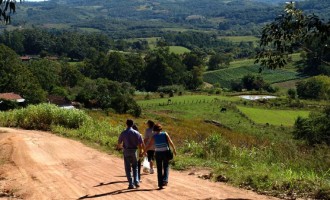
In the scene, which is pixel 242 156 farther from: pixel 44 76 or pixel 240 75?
pixel 240 75

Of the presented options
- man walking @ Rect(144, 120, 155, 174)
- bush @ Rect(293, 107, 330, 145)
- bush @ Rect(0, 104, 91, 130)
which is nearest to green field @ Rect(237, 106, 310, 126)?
bush @ Rect(293, 107, 330, 145)

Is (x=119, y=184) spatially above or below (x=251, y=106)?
above

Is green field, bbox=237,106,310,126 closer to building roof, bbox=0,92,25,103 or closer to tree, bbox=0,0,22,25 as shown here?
building roof, bbox=0,92,25,103

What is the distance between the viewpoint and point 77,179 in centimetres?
1266

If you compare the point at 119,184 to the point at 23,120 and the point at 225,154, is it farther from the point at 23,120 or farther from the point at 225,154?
the point at 23,120

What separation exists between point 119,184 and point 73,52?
141 m

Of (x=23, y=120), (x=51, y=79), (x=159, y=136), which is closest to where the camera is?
(x=159, y=136)

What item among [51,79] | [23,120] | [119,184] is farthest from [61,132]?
[51,79]

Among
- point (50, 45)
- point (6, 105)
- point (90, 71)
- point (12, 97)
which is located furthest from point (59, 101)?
point (50, 45)

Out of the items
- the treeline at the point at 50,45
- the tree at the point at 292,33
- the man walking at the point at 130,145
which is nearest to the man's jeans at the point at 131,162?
the man walking at the point at 130,145

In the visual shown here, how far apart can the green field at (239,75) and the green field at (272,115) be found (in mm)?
49985

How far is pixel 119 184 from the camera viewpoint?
38.6 ft

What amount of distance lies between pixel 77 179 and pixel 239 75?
11848 centimetres

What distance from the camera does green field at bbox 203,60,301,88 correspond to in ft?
394
